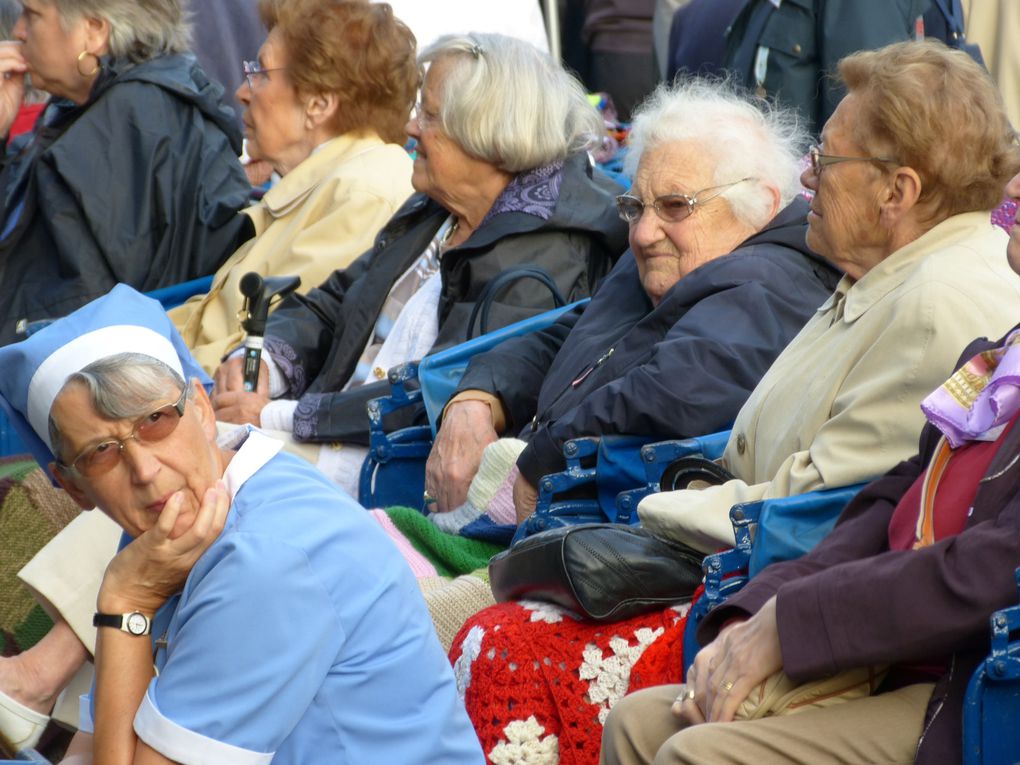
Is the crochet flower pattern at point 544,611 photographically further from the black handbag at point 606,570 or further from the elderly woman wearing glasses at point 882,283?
the elderly woman wearing glasses at point 882,283

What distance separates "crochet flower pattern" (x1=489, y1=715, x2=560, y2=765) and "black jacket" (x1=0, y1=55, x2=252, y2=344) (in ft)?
10.4

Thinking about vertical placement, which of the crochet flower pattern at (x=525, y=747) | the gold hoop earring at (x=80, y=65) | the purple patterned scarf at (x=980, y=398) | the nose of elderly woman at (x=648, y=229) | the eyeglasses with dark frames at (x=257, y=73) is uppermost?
the purple patterned scarf at (x=980, y=398)

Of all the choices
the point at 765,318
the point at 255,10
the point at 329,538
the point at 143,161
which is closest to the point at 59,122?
the point at 143,161

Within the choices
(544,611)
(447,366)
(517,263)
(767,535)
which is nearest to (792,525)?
(767,535)

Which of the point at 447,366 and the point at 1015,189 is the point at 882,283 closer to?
the point at 1015,189

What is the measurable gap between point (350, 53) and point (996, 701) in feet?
13.1

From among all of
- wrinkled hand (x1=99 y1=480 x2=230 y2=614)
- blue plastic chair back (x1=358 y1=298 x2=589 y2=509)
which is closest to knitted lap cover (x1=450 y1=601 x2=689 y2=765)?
wrinkled hand (x1=99 y1=480 x2=230 y2=614)

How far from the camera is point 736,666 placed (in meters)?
2.65

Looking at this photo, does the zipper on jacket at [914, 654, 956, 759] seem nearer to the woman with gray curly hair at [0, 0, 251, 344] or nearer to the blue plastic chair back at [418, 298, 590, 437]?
the blue plastic chair back at [418, 298, 590, 437]

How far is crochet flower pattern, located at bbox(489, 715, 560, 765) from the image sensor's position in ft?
10.1

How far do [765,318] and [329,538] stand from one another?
1.88 meters

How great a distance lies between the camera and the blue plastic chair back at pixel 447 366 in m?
4.49

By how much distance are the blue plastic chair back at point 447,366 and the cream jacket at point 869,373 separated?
4.20 feet

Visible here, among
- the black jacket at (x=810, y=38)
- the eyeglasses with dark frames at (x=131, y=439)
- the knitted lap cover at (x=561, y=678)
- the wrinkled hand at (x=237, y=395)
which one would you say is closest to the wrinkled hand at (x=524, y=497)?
the knitted lap cover at (x=561, y=678)
